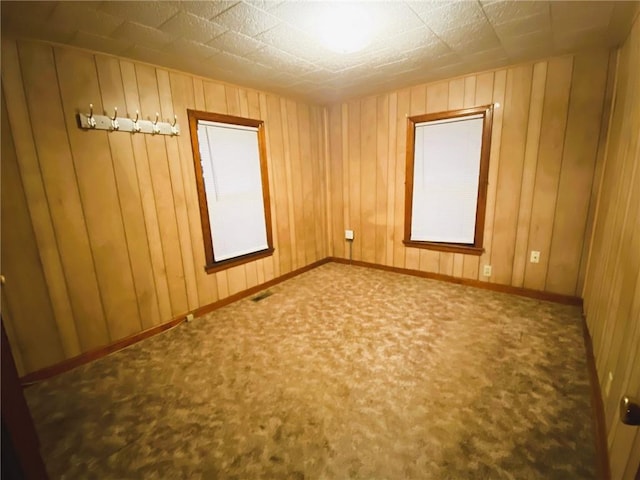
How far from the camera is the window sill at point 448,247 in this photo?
3.34 meters

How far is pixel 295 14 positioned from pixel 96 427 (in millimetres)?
2651

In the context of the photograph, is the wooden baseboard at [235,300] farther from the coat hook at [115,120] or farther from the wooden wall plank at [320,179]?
the coat hook at [115,120]

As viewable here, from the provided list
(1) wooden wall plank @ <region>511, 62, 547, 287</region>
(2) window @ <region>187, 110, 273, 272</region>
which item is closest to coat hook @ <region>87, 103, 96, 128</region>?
(2) window @ <region>187, 110, 273, 272</region>

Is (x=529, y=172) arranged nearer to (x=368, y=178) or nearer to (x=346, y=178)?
(x=368, y=178)

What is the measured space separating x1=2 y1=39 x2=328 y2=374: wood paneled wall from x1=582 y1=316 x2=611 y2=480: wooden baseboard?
9.72 ft

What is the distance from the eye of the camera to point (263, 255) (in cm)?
357

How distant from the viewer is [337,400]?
5.87 feet

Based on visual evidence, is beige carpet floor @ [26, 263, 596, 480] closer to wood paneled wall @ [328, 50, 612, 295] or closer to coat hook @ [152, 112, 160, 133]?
wood paneled wall @ [328, 50, 612, 295]

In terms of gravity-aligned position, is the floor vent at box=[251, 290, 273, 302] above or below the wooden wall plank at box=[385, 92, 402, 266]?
below

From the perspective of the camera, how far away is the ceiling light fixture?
5.87 feet

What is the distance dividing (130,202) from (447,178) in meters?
3.15

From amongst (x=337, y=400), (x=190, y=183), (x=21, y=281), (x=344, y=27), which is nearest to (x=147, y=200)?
(x=190, y=183)

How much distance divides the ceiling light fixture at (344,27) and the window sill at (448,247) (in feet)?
7.43

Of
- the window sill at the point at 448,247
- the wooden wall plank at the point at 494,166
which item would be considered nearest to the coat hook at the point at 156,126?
the window sill at the point at 448,247
